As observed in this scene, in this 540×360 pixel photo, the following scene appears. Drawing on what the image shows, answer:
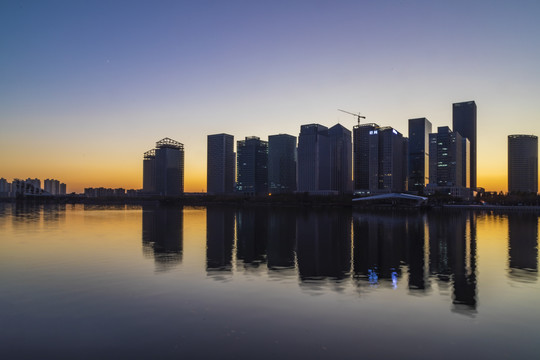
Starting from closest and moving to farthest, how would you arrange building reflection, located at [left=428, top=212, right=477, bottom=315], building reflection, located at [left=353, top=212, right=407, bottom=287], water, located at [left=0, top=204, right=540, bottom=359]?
1. water, located at [left=0, top=204, right=540, bottom=359]
2. building reflection, located at [left=428, top=212, right=477, bottom=315]
3. building reflection, located at [left=353, top=212, right=407, bottom=287]

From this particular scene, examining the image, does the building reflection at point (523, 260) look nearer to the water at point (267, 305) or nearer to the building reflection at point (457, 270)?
the water at point (267, 305)

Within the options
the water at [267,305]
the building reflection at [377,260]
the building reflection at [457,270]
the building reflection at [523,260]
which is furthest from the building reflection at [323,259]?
the building reflection at [523,260]

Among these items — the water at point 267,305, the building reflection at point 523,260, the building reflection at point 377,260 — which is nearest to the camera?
the water at point 267,305

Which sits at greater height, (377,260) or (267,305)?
(267,305)

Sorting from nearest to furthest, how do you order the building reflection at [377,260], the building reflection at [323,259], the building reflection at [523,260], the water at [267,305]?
the water at [267,305] < the building reflection at [377,260] < the building reflection at [323,259] < the building reflection at [523,260]

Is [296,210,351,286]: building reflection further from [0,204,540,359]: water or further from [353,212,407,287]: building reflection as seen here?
[353,212,407,287]: building reflection

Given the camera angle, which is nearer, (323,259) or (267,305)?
(267,305)

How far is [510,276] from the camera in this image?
27.5 meters

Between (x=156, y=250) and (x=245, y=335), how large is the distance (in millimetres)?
26250

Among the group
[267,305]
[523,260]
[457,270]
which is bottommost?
[523,260]

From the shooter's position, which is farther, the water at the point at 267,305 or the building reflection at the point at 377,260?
the building reflection at the point at 377,260

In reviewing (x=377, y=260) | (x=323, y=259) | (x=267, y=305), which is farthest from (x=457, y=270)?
(x=267, y=305)

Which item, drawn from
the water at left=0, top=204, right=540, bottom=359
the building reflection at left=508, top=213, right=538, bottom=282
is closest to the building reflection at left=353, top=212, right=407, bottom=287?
the water at left=0, top=204, right=540, bottom=359

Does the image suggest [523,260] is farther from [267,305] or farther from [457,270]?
[267,305]
